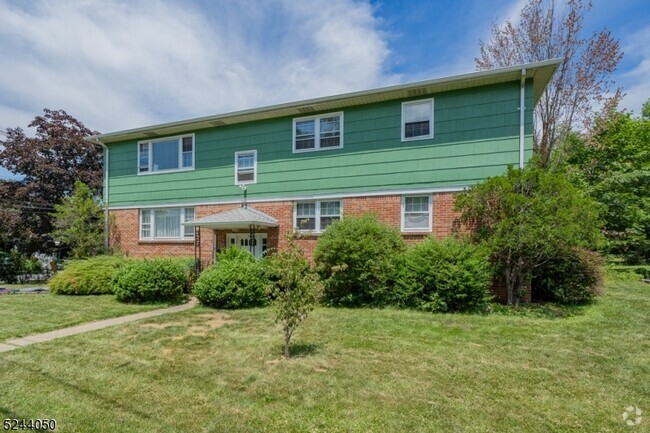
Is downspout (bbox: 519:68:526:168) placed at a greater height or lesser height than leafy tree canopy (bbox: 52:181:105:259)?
greater

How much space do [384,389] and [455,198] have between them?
275 inches

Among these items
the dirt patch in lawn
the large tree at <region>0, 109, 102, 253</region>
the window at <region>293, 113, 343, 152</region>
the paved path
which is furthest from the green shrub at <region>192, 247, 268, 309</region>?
the large tree at <region>0, 109, 102, 253</region>

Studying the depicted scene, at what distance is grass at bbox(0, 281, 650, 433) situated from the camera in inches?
139

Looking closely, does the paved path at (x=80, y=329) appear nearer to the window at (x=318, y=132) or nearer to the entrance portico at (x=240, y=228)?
the entrance portico at (x=240, y=228)

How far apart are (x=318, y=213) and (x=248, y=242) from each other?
9.89ft

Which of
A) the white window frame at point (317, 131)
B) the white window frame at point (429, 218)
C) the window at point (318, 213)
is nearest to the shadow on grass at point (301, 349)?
the white window frame at point (429, 218)

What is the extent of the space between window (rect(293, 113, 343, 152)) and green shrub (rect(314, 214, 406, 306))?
3253mm

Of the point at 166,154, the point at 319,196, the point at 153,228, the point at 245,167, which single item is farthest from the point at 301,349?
the point at 166,154

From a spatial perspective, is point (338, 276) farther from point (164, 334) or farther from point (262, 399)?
point (262, 399)

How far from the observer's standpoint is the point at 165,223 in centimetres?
1477

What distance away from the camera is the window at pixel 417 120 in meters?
10.7

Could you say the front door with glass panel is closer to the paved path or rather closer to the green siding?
the green siding

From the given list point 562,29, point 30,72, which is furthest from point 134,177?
point 562,29

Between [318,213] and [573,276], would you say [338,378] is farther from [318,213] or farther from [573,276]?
[573,276]
